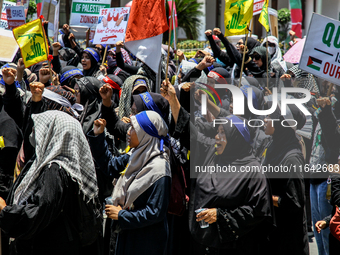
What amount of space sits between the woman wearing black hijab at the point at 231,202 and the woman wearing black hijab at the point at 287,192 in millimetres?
273

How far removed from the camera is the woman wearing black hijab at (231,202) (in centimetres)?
279

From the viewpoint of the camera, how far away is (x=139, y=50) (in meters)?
4.36

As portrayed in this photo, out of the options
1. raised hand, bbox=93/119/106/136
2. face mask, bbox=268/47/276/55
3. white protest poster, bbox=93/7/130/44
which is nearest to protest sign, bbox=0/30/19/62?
A: white protest poster, bbox=93/7/130/44

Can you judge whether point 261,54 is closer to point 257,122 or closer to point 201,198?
point 257,122

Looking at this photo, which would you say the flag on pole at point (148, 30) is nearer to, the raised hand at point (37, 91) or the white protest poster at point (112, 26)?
the raised hand at point (37, 91)

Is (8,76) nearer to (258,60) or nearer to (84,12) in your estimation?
(258,60)

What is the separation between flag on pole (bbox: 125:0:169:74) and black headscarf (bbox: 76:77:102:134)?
22.5 inches

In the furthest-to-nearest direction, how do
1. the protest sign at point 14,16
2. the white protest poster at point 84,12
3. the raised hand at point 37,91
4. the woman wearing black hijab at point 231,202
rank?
the white protest poster at point 84,12 < the protest sign at point 14,16 < the raised hand at point 37,91 < the woman wearing black hijab at point 231,202

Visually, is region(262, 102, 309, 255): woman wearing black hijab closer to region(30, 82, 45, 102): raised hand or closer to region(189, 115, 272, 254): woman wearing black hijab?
region(189, 115, 272, 254): woman wearing black hijab

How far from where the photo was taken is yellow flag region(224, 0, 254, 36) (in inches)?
198

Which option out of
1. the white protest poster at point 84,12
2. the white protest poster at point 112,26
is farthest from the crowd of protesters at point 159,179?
the white protest poster at point 84,12

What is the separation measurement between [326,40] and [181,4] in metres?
20.6

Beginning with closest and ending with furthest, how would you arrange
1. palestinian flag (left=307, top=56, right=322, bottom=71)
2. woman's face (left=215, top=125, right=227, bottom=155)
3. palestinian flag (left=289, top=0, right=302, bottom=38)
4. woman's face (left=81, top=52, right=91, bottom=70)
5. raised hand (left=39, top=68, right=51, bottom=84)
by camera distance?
woman's face (left=215, top=125, right=227, bottom=155) < palestinian flag (left=307, top=56, right=322, bottom=71) < raised hand (left=39, top=68, right=51, bottom=84) < woman's face (left=81, top=52, right=91, bottom=70) < palestinian flag (left=289, top=0, right=302, bottom=38)

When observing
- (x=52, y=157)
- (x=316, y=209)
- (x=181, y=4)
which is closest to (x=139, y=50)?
(x=52, y=157)
